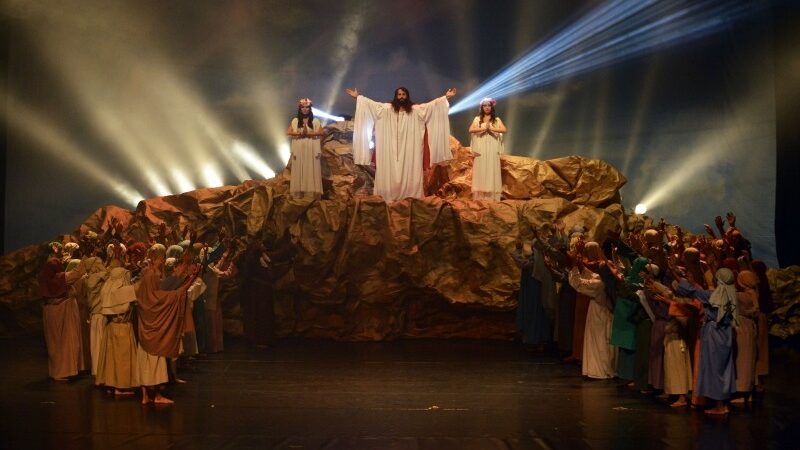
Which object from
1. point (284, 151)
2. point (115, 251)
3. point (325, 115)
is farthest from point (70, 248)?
point (325, 115)

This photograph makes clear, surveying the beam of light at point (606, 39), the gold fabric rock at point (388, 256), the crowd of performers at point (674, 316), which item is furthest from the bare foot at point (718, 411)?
the beam of light at point (606, 39)

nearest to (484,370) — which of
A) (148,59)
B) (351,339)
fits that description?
(351,339)

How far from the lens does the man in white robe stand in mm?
12664

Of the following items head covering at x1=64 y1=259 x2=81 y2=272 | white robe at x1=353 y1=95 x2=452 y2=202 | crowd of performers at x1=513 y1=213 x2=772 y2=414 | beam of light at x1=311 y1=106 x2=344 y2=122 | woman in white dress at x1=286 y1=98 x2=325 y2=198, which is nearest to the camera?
crowd of performers at x1=513 y1=213 x2=772 y2=414

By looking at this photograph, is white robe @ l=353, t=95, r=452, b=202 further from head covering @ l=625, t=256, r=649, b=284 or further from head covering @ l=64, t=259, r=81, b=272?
head covering @ l=625, t=256, r=649, b=284

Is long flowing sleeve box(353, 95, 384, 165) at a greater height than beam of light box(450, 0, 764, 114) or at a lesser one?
lesser

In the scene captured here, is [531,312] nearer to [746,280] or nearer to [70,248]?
[746,280]

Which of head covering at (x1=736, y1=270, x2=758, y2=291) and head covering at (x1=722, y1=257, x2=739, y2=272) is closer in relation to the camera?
head covering at (x1=722, y1=257, x2=739, y2=272)

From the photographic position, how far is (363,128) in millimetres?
12789

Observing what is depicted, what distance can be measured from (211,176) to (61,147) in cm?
259

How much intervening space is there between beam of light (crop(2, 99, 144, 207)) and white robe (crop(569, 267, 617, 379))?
28.9ft

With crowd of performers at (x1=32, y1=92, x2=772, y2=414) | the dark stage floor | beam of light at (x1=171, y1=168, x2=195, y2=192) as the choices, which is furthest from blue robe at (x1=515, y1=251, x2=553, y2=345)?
beam of light at (x1=171, y1=168, x2=195, y2=192)

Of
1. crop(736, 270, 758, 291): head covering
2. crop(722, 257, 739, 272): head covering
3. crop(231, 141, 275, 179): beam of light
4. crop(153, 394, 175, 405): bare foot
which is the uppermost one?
crop(231, 141, 275, 179): beam of light

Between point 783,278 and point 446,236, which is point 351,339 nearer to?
point 446,236
